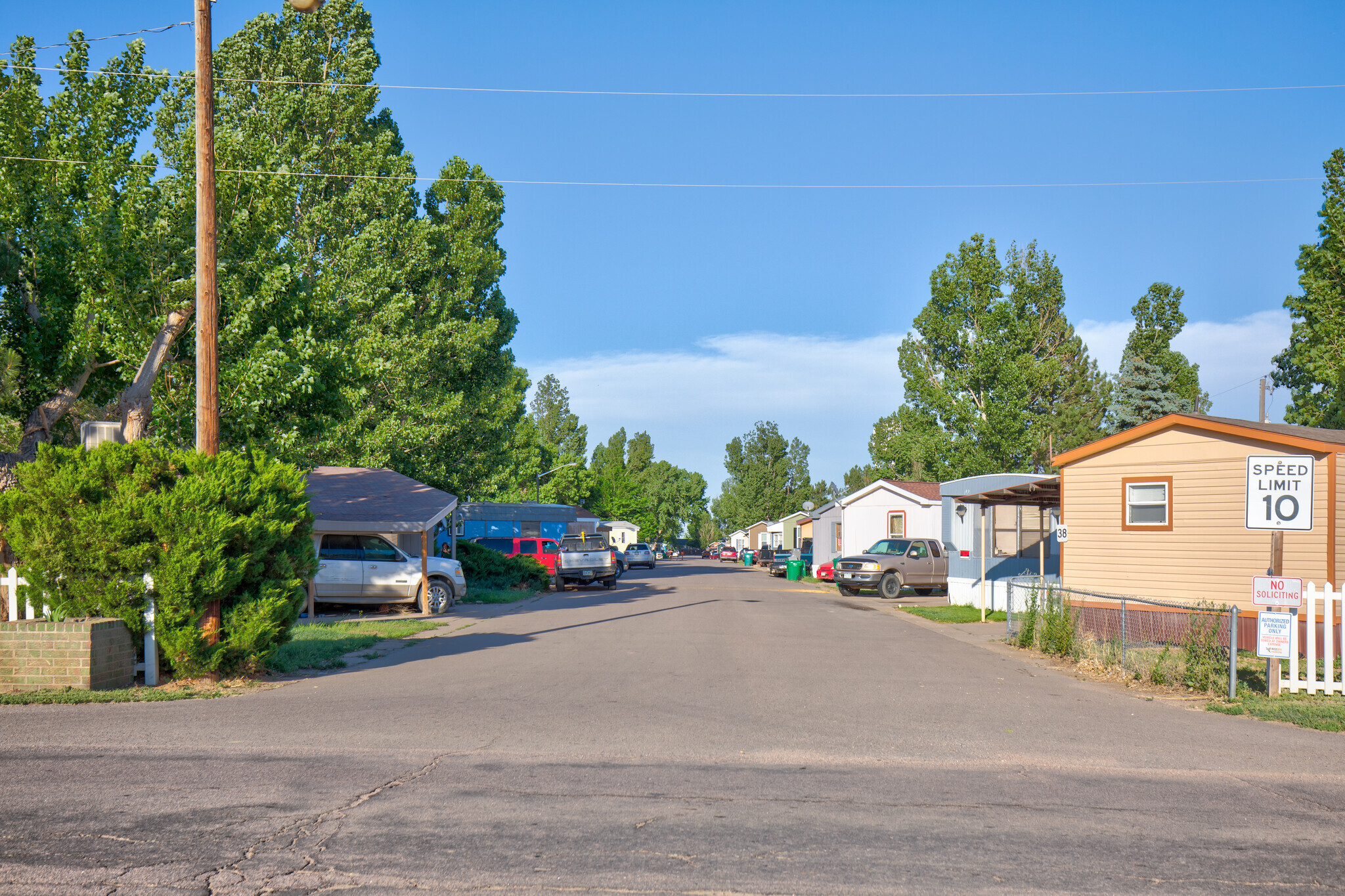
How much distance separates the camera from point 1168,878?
504cm

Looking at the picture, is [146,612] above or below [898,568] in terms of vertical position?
above

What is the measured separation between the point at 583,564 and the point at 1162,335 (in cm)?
3082

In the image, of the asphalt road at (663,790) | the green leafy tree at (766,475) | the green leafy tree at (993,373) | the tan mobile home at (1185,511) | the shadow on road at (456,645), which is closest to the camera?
the asphalt road at (663,790)

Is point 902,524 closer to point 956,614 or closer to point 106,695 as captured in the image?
point 956,614

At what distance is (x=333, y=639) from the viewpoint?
1664 centimetres

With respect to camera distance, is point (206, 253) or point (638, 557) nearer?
point (206, 253)

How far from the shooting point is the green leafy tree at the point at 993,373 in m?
50.5

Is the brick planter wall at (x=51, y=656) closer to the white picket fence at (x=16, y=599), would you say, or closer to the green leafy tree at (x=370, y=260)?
the white picket fence at (x=16, y=599)

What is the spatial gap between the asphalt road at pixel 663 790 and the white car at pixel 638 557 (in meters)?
54.3

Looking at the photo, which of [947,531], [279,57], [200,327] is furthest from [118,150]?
[947,531]

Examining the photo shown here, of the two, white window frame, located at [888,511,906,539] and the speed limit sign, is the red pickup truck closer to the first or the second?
white window frame, located at [888,511,906,539]

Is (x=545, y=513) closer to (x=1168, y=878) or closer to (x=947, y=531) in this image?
(x=947, y=531)

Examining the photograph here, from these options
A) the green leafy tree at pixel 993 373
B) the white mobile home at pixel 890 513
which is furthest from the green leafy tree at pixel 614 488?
the white mobile home at pixel 890 513

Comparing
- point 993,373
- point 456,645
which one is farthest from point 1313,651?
→ point 993,373
